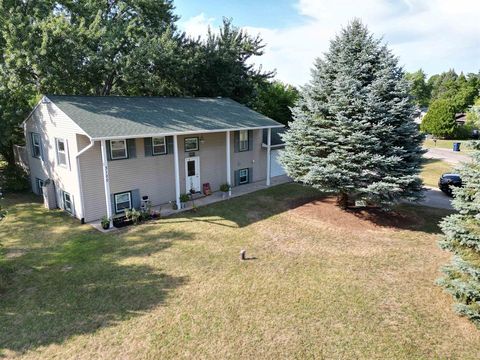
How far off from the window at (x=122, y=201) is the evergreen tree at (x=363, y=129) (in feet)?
26.0

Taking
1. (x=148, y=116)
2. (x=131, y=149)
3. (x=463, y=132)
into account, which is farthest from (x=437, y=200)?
(x=463, y=132)

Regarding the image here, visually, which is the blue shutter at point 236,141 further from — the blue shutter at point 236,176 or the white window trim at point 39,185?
the white window trim at point 39,185

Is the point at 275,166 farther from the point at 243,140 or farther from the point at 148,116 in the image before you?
the point at 148,116

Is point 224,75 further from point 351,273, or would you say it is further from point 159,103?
point 351,273

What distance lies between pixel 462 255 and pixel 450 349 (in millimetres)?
2148

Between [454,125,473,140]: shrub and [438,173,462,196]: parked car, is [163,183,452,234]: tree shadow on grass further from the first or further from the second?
[454,125,473,140]: shrub

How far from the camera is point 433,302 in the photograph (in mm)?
7797

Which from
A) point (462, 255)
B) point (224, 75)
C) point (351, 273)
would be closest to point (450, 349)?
point (462, 255)

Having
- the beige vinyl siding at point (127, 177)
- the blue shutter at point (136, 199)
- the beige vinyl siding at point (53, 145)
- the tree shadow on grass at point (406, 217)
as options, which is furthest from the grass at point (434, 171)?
the beige vinyl siding at point (53, 145)

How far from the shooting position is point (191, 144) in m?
16.5

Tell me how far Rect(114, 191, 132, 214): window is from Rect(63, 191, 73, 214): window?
2.02 m

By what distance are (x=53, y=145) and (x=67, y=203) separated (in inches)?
108

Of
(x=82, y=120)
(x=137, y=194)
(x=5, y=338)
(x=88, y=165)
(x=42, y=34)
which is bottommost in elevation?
(x=5, y=338)

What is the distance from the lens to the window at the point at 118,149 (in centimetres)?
1355
